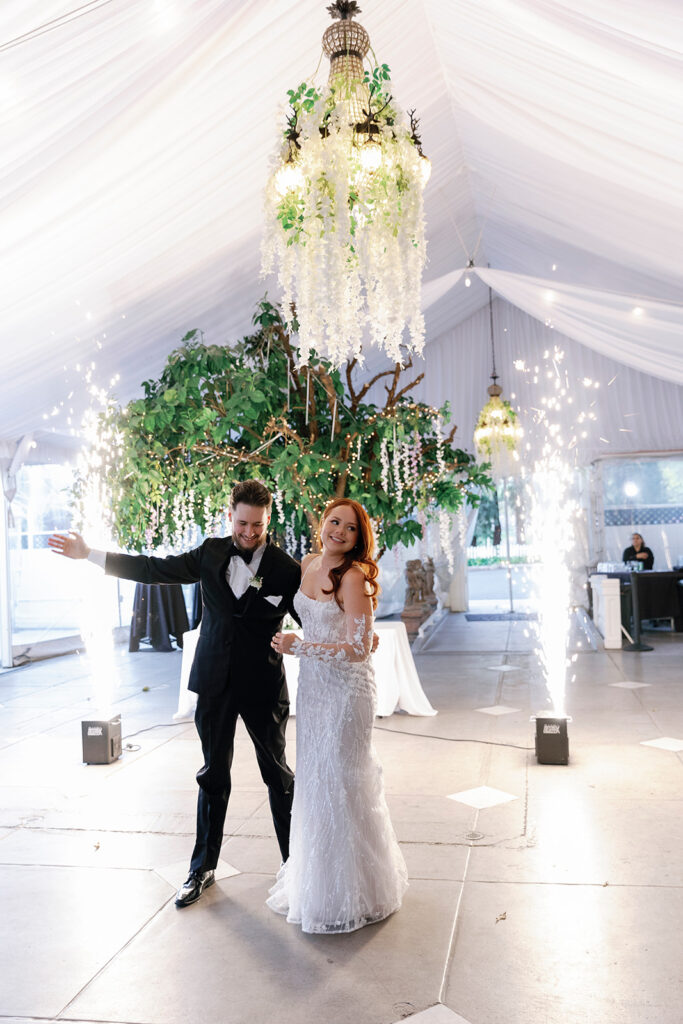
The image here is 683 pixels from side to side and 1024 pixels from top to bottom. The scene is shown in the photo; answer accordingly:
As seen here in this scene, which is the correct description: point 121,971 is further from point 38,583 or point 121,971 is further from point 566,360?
point 566,360

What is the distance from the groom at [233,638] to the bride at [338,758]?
0.14 m

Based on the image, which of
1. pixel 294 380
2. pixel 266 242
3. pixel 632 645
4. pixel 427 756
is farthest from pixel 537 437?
pixel 266 242

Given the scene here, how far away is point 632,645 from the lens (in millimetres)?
8758

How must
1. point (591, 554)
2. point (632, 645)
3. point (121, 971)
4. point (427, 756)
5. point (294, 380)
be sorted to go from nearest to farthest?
point (121, 971), point (427, 756), point (294, 380), point (632, 645), point (591, 554)

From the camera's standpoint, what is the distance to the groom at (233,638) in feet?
9.07

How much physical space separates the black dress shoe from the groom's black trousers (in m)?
0.02

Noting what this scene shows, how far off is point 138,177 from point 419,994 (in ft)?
11.0

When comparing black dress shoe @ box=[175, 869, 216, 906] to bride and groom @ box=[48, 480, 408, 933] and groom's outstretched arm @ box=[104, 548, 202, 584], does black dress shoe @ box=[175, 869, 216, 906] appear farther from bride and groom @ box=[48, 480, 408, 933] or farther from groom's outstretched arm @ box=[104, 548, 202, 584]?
groom's outstretched arm @ box=[104, 548, 202, 584]

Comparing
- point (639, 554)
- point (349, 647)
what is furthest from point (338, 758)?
point (639, 554)

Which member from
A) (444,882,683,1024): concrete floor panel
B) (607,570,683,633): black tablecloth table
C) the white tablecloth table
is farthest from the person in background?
(444,882,683,1024): concrete floor panel

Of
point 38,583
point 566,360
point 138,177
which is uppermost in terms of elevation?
point 566,360

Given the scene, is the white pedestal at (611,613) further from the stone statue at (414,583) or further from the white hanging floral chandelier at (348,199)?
the white hanging floral chandelier at (348,199)

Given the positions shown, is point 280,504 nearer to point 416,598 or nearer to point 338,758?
point 338,758

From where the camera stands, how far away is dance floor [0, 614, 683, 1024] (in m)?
2.17
